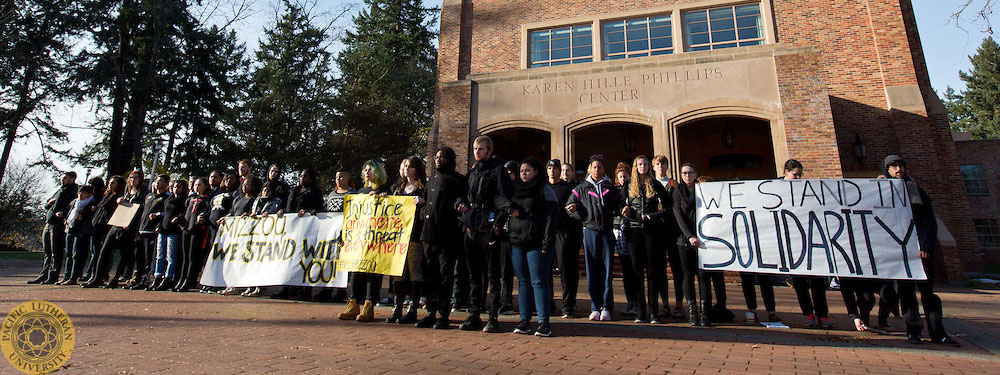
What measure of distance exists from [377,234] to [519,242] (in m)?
1.73

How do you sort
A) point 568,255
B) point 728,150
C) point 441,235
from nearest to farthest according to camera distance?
point 441,235 < point 568,255 < point 728,150

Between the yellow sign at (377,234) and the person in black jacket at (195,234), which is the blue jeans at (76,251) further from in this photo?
the yellow sign at (377,234)

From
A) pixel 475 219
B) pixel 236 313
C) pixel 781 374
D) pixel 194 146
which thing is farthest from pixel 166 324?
pixel 194 146

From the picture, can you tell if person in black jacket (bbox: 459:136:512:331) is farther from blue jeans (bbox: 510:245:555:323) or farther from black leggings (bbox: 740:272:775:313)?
black leggings (bbox: 740:272:775:313)

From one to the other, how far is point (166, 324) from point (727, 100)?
12.0 m

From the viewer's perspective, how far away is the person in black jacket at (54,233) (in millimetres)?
7676

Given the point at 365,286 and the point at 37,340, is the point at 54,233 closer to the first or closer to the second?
the point at 37,340

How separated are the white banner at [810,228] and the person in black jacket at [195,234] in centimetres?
701

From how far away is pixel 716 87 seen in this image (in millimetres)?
11641

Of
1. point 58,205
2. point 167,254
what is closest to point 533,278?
point 167,254

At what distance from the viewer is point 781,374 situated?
2.89 metres

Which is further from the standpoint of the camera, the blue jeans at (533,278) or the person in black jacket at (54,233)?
the person in black jacket at (54,233)

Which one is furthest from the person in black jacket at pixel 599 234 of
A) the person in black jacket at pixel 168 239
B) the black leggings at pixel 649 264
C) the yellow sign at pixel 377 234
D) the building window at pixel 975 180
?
the building window at pixel 975 180

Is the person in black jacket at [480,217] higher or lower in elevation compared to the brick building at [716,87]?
lower
